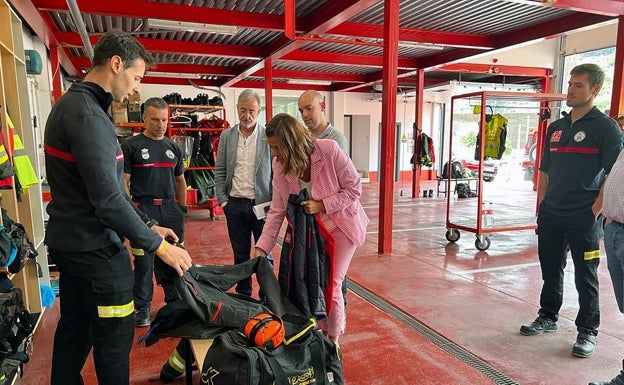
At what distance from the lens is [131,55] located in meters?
1.64

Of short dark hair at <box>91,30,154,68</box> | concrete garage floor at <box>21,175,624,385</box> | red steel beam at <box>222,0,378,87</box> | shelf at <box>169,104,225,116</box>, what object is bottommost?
concrete garage floor at <box>21,175,624,385</box>

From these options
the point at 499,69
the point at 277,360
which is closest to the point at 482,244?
the point at 277,360

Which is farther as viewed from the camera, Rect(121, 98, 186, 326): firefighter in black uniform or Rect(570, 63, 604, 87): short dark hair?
Rect(121, 98, 186, 326): firefighter in black uniform

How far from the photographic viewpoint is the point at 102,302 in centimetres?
164

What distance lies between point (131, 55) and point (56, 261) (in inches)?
34.5

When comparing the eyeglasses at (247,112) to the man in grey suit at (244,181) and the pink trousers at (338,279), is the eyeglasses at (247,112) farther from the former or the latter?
the pink trousers at (338,279)

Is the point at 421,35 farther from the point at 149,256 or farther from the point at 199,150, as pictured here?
the point at 149,256

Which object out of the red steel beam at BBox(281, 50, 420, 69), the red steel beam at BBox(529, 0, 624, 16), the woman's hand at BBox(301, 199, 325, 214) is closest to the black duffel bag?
the woman's hand at BBox(301, 199, 325, 214)

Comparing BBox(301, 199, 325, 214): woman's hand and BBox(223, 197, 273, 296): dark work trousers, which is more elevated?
BBox(301, 199, 325, 214): woman's hand

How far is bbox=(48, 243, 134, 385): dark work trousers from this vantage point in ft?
5.39

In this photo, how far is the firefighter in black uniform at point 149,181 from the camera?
3113mm

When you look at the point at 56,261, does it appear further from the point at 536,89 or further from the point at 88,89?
the point at 536,89

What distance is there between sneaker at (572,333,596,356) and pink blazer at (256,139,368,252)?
1.71m

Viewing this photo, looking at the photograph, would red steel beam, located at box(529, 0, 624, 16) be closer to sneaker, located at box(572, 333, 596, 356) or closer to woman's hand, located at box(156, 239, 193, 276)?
sneaker, located at box(572, 333, 596, 356)
